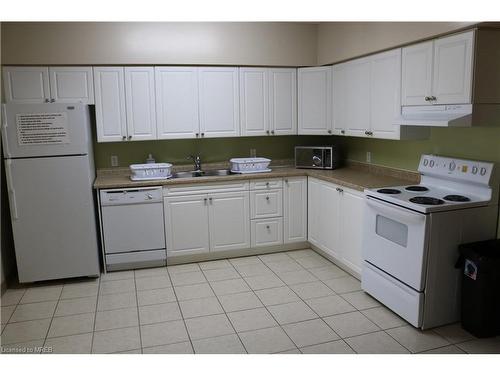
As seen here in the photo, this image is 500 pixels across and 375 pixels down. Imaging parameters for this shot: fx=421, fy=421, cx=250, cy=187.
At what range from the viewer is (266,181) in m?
4.53

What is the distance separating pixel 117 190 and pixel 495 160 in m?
3.24

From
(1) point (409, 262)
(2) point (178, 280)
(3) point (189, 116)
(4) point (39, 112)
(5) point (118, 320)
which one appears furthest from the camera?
(3) point (189, 116)

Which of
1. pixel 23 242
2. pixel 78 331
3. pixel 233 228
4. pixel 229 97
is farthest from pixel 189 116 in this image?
pixel 78 331

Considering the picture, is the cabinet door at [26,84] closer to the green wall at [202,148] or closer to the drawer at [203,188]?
the green wall at [202,148]

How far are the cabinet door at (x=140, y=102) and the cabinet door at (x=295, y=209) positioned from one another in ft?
5.19

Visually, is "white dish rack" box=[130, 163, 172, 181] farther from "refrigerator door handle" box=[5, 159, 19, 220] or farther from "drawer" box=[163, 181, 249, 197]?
"refrigerator door handle" box=[5, 159, 19, 220]

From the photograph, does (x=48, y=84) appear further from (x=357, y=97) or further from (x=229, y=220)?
(x=357, y=97)

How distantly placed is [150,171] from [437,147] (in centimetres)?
273

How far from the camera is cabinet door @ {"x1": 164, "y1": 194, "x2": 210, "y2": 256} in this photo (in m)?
4.28

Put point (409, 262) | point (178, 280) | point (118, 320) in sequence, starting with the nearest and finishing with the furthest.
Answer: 1. point (409, 262)
2. point (118, 320)
3. point (178, 280)

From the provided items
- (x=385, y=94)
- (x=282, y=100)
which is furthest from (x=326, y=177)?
(x=282, y=100)

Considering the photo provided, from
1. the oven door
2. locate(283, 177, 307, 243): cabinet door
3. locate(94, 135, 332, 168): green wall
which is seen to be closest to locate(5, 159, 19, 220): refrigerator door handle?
locate(94, 135, 332, 168): green wall

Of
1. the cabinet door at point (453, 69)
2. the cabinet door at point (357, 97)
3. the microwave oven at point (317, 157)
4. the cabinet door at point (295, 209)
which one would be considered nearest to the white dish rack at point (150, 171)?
the cabinet door at point (295, 209)

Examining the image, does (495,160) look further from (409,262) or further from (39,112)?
(39,112)
